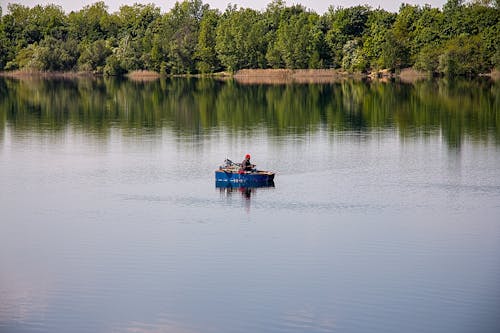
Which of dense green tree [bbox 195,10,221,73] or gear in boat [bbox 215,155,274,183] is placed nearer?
gear in boat [bbox 215,155,274,183]

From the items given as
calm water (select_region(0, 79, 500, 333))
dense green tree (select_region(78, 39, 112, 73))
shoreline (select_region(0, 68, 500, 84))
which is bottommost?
calm water (select_region(0, 79, 500, 333))

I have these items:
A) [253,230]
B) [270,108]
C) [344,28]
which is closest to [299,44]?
[344,28]

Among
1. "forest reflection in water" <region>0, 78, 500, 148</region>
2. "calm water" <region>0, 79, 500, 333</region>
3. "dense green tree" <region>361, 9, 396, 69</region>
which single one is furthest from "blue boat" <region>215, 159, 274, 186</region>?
"dense green tree" <region>361, 9, 396, 69</region>

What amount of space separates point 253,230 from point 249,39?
4425 inches

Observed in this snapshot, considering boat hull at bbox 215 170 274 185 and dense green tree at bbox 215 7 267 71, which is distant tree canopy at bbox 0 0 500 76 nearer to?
dense green tree at bbox 215 7 267 71

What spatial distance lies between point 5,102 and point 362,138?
150 ft

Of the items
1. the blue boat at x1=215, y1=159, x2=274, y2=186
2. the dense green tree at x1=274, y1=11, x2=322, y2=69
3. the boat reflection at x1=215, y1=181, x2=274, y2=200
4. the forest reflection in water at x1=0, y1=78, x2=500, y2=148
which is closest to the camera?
the boat reflection at x1=215, y1=181, x2=274, y2=200

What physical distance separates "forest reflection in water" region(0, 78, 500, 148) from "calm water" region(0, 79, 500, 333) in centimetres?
84

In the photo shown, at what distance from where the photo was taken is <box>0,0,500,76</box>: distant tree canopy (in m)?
126

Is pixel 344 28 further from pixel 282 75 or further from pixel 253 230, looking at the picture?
pixel 253 230

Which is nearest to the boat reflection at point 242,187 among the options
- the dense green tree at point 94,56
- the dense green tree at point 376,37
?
the dense green tree at point 376,37

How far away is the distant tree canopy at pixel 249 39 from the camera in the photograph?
126312 millimetres

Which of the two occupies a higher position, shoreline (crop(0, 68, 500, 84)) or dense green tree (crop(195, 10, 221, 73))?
dense green tree (crop(195, 10, 221, 73))

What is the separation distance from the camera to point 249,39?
142 meters
